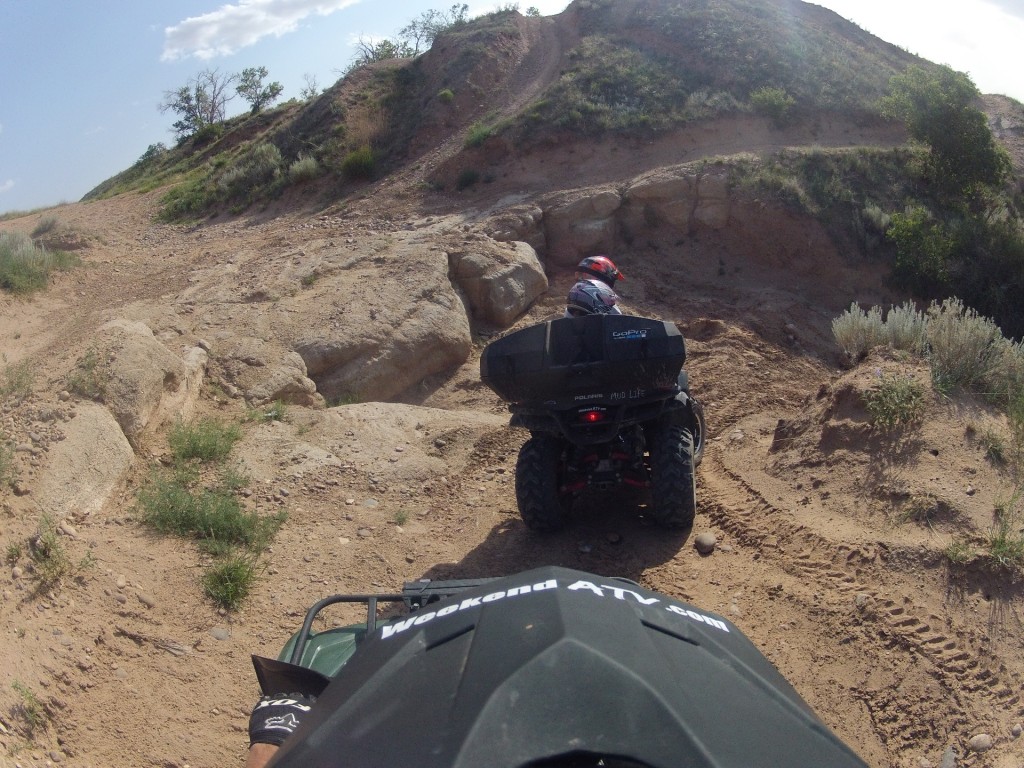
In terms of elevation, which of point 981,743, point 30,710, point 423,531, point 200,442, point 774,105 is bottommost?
point 981,743

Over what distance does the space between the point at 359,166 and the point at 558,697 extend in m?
18.4

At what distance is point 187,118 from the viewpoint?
4200 cm

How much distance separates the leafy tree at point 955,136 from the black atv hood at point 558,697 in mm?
17708

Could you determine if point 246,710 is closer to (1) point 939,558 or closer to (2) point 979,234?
(1) point 939,558

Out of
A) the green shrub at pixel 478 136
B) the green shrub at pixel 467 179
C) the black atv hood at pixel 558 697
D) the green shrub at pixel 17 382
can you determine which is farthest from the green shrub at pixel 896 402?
the green shrub at pixel 478 136

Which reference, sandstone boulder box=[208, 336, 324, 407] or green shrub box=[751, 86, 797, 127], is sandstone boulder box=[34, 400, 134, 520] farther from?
green shrub box=[751, 86, 797, 127]

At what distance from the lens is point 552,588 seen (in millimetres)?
1745

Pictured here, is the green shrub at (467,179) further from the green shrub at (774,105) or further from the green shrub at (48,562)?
the green shrub at (48,562)

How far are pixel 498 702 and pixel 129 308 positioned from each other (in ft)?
29.5

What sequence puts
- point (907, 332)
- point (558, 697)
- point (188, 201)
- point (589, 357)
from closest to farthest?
point (558, 697) < point (589, 357) < point (907, 332) < point (188, 201)

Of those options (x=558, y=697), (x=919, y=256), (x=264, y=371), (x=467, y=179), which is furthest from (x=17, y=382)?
(x=919, y=256)

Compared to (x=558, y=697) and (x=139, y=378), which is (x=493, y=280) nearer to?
(x=139, y=378)

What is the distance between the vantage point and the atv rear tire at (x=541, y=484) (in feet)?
19.5

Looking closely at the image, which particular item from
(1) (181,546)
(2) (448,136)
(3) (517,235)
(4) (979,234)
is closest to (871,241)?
(4) (979,234)
